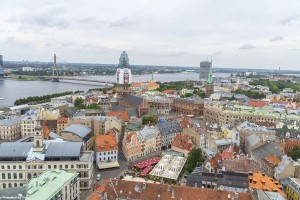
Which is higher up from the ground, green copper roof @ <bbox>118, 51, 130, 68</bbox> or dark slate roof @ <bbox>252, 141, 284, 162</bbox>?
green copper roof @ <bbox>118, 51, 130, 68</bbox>

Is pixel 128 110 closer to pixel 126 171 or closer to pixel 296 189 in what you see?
pixel 126 171

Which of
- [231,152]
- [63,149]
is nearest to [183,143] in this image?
[231,152]

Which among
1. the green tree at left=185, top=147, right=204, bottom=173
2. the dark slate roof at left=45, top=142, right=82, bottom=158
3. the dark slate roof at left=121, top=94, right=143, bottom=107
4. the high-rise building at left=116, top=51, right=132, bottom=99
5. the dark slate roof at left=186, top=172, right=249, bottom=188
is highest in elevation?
the high-rise building at left=116, top=51, right=132, bottom=99

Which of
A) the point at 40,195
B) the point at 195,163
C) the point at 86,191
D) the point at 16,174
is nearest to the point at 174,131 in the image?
the point at 195,163

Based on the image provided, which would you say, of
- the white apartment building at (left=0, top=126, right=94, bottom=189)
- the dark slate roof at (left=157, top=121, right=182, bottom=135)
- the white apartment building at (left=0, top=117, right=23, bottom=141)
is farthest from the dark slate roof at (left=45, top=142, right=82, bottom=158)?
the white apartment building at (left=0, top=117, right=23, bottom=141)

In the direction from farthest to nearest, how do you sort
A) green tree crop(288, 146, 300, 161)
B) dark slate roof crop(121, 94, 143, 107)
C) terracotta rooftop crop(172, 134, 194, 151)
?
dark slate roof crop(121, 94, 143, 107) < terracotta rooftop crop(172, 134, 194, 151) < green tree crop(288, 146, 300, 161)

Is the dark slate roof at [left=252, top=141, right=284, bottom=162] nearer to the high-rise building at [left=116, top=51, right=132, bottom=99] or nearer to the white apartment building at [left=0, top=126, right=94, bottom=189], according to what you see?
the white apartment building at [left=0, top=126, right=94, bottom=189]

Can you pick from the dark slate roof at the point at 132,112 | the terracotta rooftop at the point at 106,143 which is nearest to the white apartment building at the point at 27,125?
the terracotta rooftop at the point at 106,143

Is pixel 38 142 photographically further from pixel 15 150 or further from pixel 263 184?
pixel 263 184
